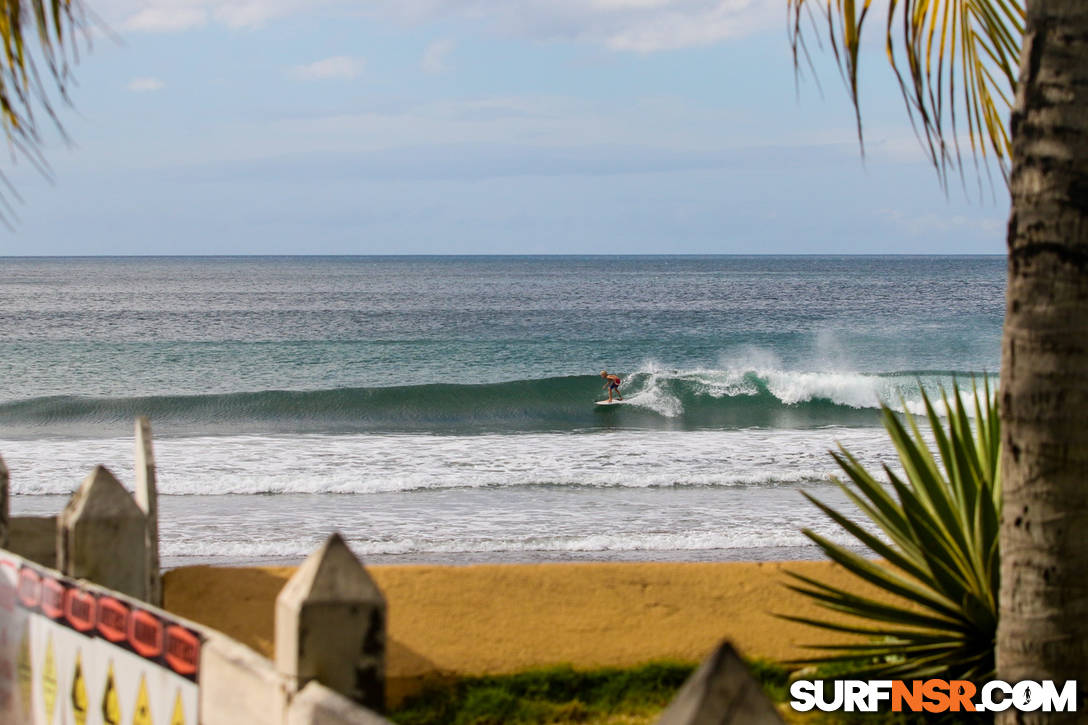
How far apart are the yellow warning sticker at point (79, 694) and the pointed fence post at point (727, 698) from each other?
2325mm

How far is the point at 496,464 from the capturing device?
14.4 metres

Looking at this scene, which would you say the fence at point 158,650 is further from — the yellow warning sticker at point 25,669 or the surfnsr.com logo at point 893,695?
the surfnsr.com logo at point 893,695

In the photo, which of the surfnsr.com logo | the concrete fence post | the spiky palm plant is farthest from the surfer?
the concrete fence post

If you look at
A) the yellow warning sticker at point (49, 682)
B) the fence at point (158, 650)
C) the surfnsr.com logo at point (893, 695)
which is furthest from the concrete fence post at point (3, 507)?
the surfnsr.com logo at point (893, 695)

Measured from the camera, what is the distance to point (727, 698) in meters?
1.60

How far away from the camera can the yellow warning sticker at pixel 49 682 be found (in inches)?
131

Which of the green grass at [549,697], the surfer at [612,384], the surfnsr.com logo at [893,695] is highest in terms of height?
the surfer at [612,384]

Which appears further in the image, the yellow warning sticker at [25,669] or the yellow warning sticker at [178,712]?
the yellow warning sticker at [25,669]

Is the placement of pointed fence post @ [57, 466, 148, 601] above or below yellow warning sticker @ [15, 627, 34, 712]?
above

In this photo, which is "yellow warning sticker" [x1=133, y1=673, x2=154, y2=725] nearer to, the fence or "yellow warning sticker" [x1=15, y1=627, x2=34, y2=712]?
the fence

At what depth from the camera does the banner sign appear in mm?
2918

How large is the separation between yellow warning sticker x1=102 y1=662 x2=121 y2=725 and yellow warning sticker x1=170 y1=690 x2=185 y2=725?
0.89 ft

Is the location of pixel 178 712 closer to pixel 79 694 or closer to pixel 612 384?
pixel 79 694

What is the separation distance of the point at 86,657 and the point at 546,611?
2.52 metres
